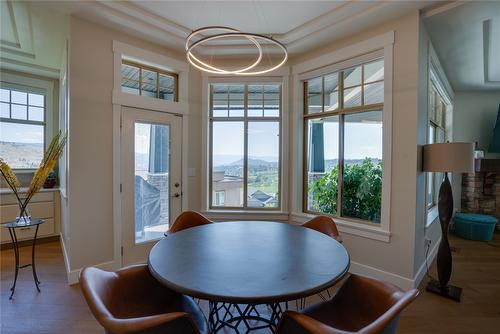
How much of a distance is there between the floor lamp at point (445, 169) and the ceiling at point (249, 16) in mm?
1405

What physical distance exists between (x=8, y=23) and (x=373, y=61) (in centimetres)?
419

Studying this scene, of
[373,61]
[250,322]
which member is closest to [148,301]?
[250,322]

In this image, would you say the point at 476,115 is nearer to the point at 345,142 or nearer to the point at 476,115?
the point at 476,115

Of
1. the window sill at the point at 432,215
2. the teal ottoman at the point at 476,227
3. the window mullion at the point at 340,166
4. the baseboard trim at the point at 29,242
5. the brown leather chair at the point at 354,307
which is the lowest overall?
the baseboard trim at the point at 29,242

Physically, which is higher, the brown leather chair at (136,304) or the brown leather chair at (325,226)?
the brown leather chair at (325,226)

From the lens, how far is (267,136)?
389 cm

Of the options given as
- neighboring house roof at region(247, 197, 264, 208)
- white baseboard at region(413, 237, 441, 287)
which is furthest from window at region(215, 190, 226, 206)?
white baseboard at region(413, 237, 441, 287)

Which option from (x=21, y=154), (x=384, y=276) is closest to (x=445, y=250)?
(x=384, y=276)

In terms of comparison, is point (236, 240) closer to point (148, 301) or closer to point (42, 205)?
point (148, 301)

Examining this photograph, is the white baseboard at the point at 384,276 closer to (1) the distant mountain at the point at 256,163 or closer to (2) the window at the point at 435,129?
(2) the window at the point at 435,129

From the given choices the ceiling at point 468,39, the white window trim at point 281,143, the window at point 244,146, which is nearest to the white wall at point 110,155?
the ceiling at point 468,39

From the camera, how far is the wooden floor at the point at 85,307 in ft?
6.98

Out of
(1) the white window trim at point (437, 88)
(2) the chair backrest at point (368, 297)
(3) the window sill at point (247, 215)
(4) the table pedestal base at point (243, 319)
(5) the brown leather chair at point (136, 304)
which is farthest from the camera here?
(3) the window sill at point (247, 215)

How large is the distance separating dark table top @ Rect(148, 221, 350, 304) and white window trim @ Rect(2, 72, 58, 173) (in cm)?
385
